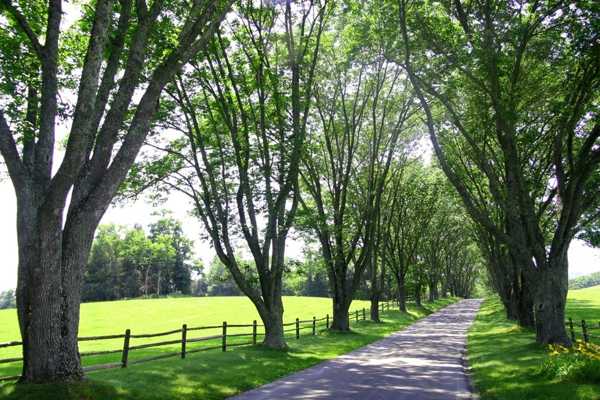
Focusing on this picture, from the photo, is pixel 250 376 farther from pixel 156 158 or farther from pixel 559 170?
pixel 559 170

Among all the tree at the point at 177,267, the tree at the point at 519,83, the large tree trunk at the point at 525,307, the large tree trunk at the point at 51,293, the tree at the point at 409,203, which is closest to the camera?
the large tree trunk at the point at 51,293

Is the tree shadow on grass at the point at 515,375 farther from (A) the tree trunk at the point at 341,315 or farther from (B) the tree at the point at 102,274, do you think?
(B) the tree at the point at 102,274

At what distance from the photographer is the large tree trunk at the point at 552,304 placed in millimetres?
15820

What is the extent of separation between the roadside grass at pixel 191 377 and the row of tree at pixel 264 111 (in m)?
0.50

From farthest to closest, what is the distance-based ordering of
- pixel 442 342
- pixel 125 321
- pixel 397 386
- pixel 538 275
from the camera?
1. pixel 125 321
2. pixel 442 342
3. pixel 538 275
4. pixel 397 386

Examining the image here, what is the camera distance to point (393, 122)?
29141 mm

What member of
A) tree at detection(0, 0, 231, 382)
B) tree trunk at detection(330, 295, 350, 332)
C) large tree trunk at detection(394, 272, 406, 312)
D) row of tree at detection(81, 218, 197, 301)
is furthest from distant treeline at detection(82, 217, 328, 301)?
tree at detection(0, 0, 231, 382)

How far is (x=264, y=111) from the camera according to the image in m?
19.6

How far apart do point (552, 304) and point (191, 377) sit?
498 inches

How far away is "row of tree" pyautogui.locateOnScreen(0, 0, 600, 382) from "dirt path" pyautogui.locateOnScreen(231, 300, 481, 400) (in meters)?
3.94

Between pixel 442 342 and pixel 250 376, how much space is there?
1186 centimetres

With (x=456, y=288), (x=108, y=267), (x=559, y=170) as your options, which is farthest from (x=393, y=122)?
(x=108, y=267)

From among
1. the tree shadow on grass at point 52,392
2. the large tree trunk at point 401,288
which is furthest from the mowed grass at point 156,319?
the tree shadow on grass at point 52,392

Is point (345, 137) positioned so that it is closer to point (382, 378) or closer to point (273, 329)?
point (273, 329)
